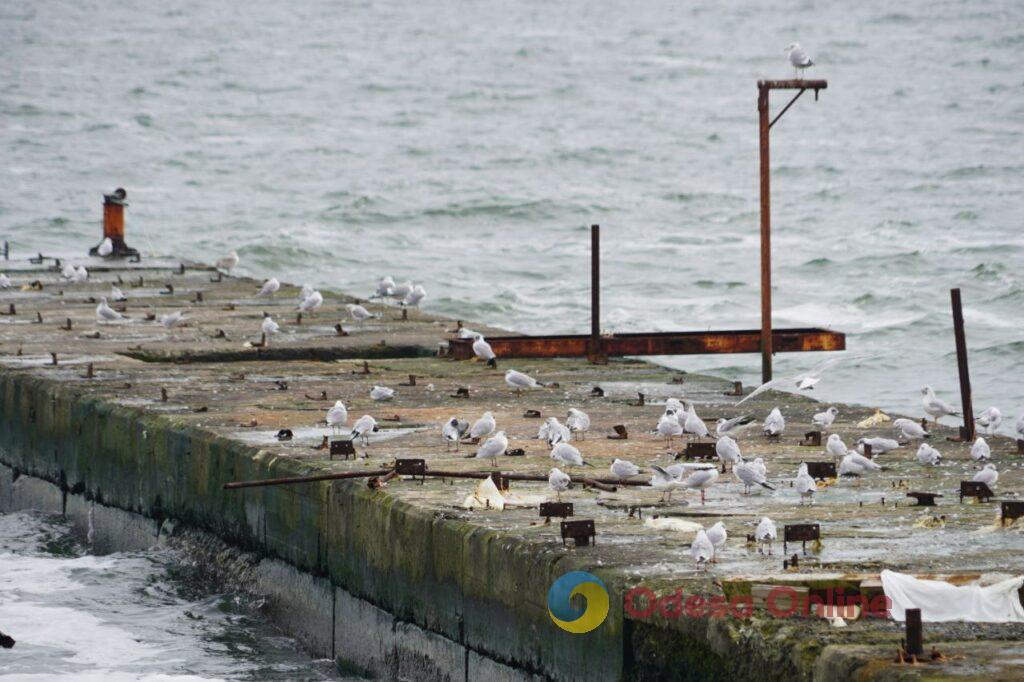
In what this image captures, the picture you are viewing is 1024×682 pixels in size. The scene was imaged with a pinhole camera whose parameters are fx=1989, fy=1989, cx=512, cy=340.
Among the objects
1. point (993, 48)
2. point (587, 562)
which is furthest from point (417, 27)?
point (587, 562)

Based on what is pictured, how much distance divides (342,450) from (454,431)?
865mm

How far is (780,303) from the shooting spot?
32.3m

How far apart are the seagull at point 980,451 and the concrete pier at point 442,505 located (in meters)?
0.13

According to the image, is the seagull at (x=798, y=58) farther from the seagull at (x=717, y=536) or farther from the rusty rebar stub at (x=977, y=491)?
the seagull at (x=717, y=536)

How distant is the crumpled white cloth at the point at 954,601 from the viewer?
330 inches

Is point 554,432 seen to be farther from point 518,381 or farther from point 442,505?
point 518,381

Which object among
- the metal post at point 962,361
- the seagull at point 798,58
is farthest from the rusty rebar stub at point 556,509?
the seagull at point 798,58

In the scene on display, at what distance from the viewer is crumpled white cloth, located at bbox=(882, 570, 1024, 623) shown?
839 cm

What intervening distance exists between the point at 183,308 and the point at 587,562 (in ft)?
43.3

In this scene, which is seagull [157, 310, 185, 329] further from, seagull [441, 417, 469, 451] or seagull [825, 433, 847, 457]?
seagull [825, 433, 847, 457]

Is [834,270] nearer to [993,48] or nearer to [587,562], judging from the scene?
[587,562]

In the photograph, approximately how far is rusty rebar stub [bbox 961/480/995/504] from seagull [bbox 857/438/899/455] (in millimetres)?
1470

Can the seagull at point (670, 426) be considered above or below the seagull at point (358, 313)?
below

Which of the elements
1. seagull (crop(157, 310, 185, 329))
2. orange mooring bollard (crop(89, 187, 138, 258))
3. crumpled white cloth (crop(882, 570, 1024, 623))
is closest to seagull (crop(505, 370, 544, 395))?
seagull (crop(157, 310, 185, 329))
